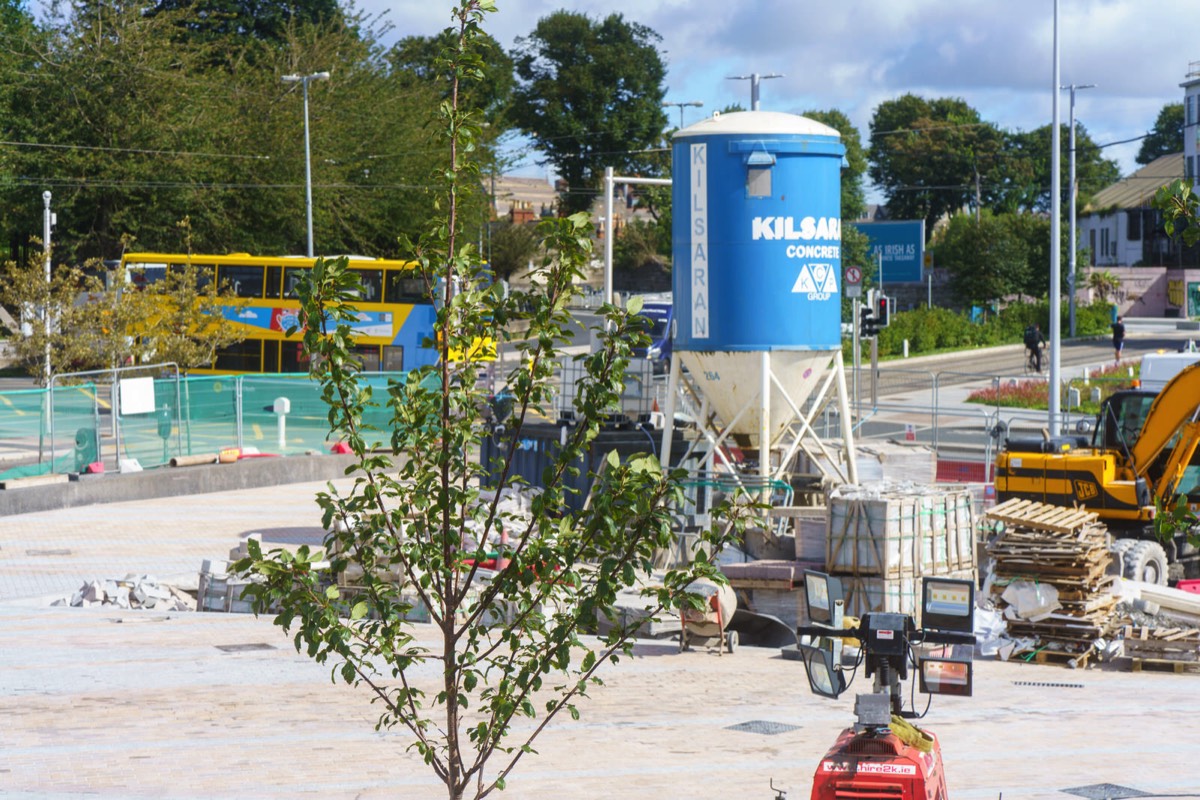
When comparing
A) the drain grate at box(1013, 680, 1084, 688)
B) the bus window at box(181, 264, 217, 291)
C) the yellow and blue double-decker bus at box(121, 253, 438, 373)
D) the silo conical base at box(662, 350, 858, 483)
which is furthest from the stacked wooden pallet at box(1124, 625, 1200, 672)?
the bus window at box(181, 264, 217, 291)

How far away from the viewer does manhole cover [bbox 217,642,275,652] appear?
1616cm

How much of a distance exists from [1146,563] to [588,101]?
77187 mm

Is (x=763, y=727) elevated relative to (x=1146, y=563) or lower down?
lower down

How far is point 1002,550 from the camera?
17172 millimetres

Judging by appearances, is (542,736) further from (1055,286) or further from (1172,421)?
(1055,286)

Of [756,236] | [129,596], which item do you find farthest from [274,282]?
[129,596]

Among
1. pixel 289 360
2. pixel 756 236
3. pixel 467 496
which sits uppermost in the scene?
pixel 756 236

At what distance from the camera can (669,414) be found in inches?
883

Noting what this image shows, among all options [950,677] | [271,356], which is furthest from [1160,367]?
[950,677]

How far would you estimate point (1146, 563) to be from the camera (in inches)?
782

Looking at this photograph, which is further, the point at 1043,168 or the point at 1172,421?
the point at 1043,168

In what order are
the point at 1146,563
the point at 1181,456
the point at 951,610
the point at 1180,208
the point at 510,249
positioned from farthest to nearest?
the point at 510,249, the point at 1181,456, the point at 1146,563, the point at 1180,208, the point at 951,610

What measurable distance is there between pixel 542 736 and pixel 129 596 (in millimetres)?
7783

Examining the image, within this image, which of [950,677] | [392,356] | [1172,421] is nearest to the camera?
[950,677]
